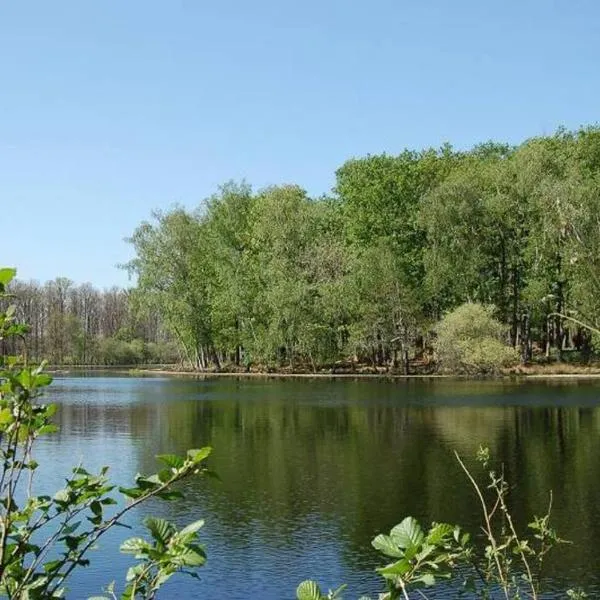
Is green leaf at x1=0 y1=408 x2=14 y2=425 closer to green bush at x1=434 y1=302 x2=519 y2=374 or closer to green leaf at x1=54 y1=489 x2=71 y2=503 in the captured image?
green leaf at x1=54 y1=489 x2=71 y2=503

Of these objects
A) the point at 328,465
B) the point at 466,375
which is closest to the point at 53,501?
the point at 328,465

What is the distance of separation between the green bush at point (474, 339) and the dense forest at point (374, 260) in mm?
2934

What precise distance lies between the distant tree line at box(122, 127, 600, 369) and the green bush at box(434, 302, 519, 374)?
319cm

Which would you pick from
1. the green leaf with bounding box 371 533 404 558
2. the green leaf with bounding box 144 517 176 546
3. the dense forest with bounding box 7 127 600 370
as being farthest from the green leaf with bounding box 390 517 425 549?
the dense forest with bounding box 7 127 600 370

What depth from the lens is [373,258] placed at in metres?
62.4

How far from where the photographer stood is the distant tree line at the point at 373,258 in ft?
197

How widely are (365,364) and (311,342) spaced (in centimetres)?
740

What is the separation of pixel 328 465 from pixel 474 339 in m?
35.8

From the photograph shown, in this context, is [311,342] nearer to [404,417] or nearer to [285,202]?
[285,202]

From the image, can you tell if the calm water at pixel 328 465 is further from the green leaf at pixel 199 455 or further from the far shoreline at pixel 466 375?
the far shoreline at pixel 466 375

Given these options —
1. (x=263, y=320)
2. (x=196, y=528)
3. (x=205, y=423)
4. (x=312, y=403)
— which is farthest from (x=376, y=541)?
(x=263, y=320)

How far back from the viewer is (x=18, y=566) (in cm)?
252

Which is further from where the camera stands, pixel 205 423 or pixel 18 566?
pixel 205 423

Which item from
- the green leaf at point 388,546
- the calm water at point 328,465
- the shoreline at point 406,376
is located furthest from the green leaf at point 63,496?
the shoreline at point 406,376
